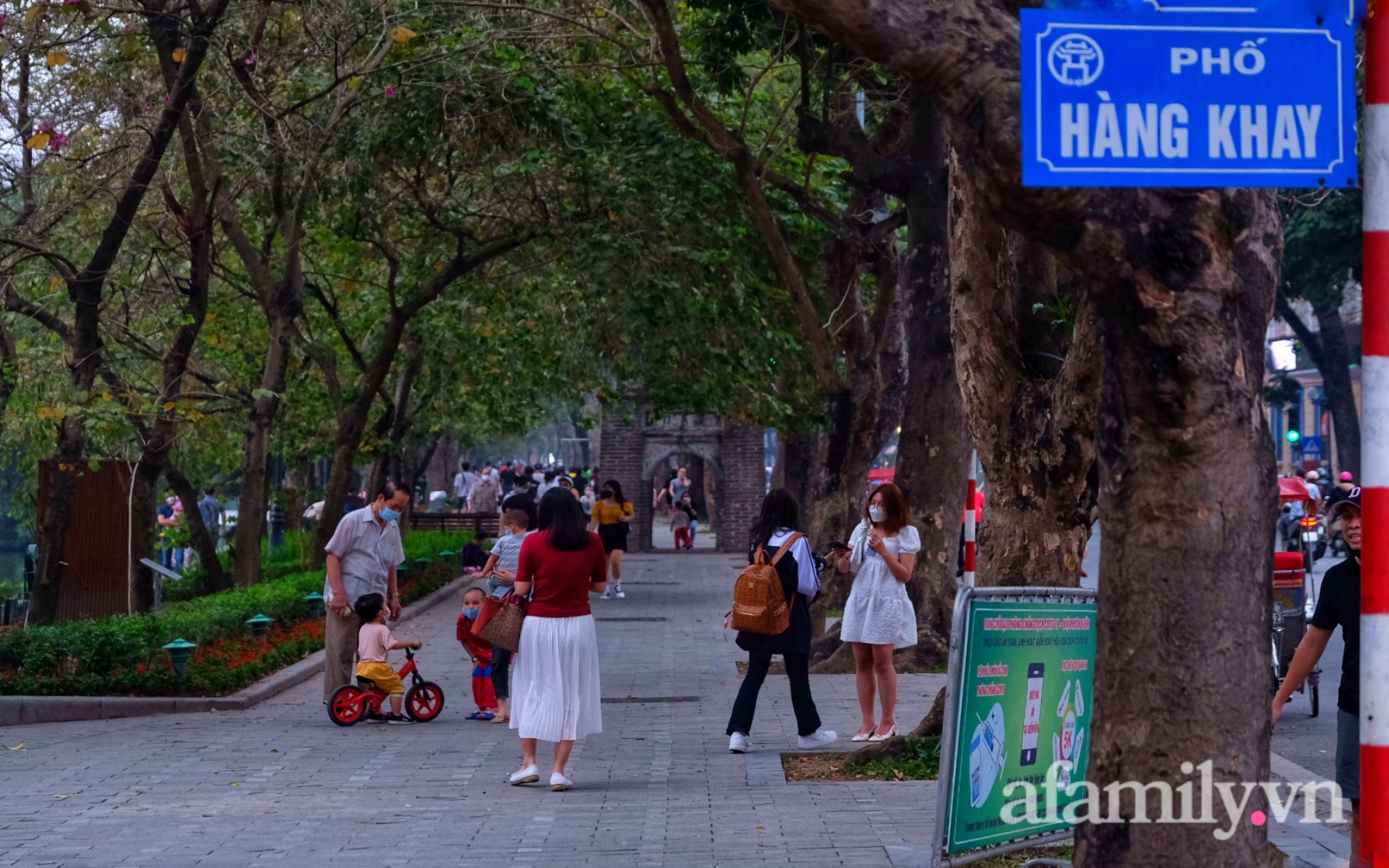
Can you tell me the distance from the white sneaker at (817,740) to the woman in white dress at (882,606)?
0.19 metres

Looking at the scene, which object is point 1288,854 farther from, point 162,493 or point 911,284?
point 162,493

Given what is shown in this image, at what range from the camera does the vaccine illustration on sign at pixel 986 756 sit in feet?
20.7

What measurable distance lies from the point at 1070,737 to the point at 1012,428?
2043mm

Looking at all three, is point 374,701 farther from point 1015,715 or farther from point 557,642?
point 1015,715

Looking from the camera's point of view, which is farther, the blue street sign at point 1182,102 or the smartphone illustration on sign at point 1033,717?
the smartphone illustration on sign at point 1033,717

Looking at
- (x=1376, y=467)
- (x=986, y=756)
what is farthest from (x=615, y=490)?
(x=1376, y=467)

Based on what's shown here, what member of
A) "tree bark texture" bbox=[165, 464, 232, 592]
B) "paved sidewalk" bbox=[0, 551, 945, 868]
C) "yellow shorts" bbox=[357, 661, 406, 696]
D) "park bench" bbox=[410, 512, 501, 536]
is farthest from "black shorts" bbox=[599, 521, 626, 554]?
"yellow shorts" bbox=[357, 661, 406, 696]

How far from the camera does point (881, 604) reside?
10148 millimetres

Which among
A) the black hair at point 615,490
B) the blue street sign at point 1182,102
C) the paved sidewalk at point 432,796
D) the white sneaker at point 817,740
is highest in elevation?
the blue street sign at point 1182,102

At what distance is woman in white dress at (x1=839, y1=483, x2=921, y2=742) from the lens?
10.1 metres

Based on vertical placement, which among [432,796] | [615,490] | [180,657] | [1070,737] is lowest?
[432,796]

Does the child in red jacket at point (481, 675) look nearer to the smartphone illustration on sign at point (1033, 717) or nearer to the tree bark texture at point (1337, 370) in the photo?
the smartphone illustration on sign at point (1033, 717)

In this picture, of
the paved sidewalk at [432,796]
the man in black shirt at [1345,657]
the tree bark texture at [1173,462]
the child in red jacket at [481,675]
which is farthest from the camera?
the child in red jacket at [481,675]

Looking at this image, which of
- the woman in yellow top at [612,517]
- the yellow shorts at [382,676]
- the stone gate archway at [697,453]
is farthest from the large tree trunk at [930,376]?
the stone gate archway at [697,453]
